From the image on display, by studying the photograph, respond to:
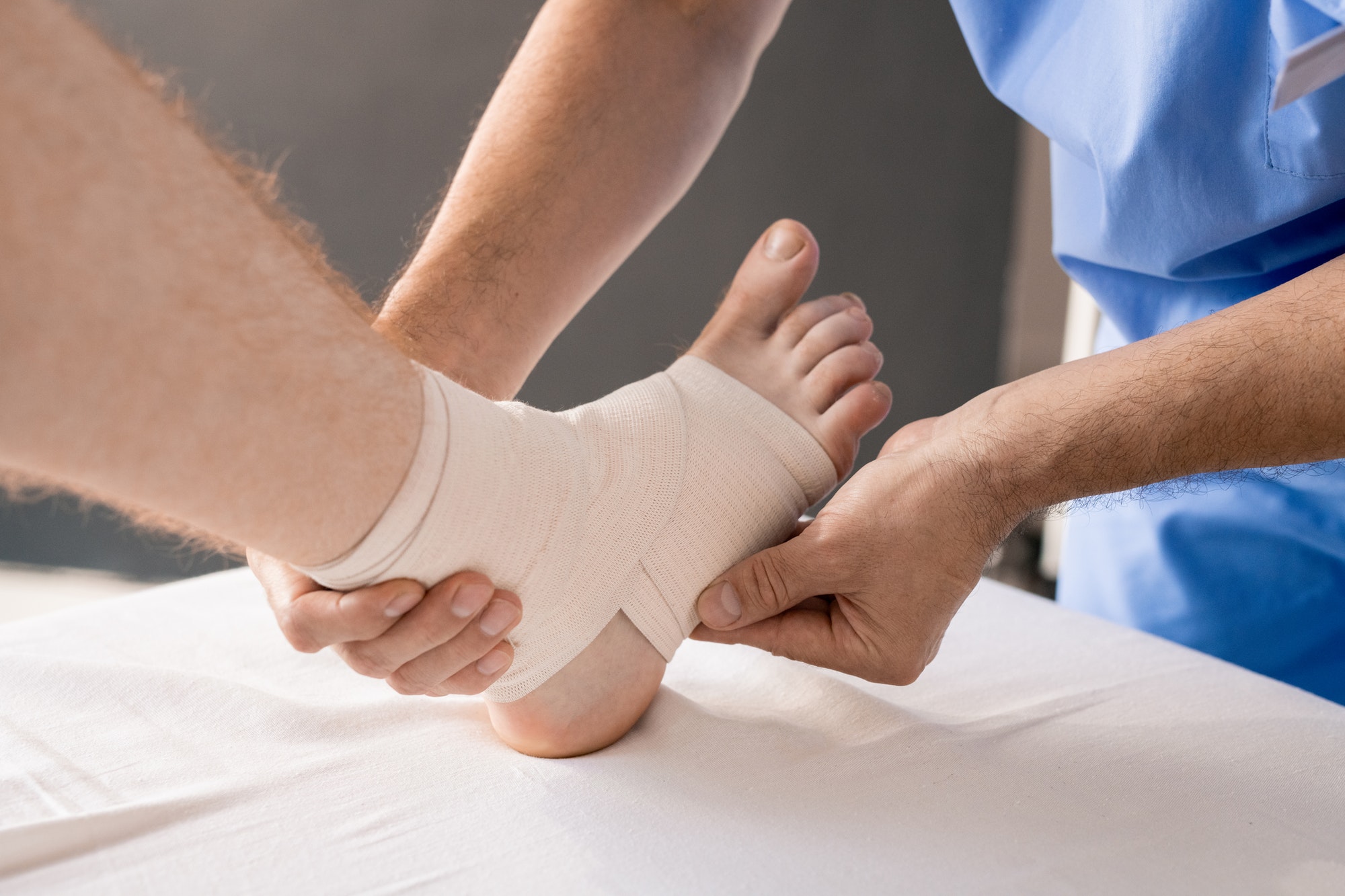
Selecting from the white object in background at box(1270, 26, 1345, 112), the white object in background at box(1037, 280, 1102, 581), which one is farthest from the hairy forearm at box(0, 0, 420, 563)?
the white object in background at box(1037, 280, 1102, 581)

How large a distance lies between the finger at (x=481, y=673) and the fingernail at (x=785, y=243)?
21.1 inches

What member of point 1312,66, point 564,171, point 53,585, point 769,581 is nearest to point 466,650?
point 769,581

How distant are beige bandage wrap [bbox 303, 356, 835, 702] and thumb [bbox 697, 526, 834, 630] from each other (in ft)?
0.07

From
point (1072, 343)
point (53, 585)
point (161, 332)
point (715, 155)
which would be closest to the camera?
point (161, 332)

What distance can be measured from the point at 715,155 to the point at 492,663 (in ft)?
6.56

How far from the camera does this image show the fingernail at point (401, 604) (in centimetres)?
70

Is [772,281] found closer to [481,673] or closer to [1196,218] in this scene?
[1196,218]

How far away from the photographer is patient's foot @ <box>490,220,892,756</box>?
0.80 metres

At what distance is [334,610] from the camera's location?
705mm

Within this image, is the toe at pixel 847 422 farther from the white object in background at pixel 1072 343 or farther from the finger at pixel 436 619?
the white object in background at pixel 1072 343

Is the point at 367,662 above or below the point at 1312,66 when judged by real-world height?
below

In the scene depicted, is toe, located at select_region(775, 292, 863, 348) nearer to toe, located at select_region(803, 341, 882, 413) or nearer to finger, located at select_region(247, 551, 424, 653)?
toe, located at select_region(803, 341, 882, 413)

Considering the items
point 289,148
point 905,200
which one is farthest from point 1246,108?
point 289,148

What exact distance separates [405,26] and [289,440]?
220 cm
